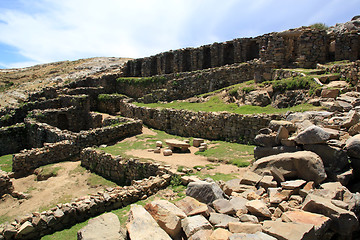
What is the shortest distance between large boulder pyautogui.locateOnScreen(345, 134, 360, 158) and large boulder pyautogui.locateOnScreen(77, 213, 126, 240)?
19.4 feet

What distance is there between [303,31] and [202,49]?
11578 mm

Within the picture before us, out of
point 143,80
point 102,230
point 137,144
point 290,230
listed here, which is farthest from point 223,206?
point 143,80

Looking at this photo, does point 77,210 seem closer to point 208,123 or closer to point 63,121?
point 208,123

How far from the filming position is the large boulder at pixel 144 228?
462 centimetres

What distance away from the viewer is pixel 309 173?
639 centimetres

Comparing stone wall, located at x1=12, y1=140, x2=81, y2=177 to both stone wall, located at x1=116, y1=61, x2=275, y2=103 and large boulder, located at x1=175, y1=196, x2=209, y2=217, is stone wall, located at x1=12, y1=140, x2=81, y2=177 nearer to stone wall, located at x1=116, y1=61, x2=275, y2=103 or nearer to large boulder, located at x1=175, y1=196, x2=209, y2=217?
large boulder, located at x1=175, y1=196, x2=209, y2=217

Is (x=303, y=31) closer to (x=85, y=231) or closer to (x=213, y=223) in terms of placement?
(x=213, y=223)

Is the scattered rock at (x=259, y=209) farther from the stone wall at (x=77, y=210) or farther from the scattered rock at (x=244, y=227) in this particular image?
the stone wall at (x=77, y=210)

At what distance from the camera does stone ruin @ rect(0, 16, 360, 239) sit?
4.94 m

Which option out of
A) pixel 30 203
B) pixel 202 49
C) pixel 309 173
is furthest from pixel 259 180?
pixel 202 49

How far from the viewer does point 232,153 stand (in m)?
11.2

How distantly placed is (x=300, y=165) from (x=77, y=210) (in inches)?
249

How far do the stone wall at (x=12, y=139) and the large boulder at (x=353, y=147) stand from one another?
21.0 metres

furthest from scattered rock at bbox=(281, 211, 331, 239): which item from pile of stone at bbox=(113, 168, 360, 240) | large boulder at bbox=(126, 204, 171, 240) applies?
large boulder at bbox=(126, 204, 171, 240)
